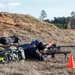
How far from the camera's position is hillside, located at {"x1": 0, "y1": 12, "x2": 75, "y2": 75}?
1287 centimetres

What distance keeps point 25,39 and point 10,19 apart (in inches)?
373

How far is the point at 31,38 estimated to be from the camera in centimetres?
2683

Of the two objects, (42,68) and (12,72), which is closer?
(12,72)

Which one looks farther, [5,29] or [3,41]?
[5,29]

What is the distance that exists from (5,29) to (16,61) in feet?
50.1

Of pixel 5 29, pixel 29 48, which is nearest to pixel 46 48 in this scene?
pixel 29 48

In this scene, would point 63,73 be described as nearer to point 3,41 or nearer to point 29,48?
point 29,48

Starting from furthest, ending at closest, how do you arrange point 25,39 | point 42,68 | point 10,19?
1. point 10,19
2. point 25,39
3. point 42,68

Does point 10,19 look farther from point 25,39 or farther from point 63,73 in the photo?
point 63,73

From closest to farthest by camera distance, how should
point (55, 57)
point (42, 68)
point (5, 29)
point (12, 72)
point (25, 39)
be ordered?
point (12, 72) < point (42, 68) < point (55, 57) < point (25, 39) < point (5, 29)

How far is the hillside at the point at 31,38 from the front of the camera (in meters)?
12.9

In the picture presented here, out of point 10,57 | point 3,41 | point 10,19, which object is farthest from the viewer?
point 10,19

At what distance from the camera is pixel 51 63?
15227 millimetres

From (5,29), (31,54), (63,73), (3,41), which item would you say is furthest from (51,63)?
(5,29)
